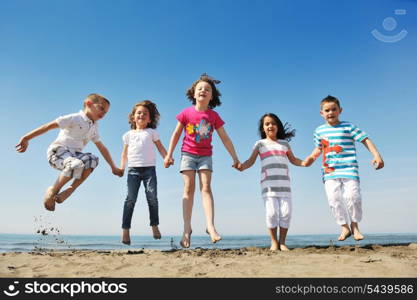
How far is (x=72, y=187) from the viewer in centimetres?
588

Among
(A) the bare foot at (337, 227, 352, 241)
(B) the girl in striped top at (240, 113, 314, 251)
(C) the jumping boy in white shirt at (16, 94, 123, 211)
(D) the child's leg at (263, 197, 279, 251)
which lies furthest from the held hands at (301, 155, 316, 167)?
(C) the jumping boy in white shirt at (16, 94, 123, 211)

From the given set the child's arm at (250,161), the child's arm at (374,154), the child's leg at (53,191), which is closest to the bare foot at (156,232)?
the child's leg at (53,191)

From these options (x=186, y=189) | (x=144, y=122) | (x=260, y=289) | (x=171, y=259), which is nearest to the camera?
(x=260, y=289)

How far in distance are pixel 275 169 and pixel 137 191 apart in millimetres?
2497

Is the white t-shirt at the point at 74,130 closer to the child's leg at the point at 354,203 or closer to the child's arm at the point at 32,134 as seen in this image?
the child's arm at the point at 32,134

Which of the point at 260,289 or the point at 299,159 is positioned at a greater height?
the point at 299,159

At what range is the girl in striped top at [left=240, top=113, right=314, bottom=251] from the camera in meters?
5.85

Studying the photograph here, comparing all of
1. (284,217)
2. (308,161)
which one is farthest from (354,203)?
(284,217)

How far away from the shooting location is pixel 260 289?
3.44 meters

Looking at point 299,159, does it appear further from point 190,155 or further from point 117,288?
point 117,288

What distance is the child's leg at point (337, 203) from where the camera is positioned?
240 inches

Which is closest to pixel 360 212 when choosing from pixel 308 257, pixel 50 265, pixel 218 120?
pixel 308 257

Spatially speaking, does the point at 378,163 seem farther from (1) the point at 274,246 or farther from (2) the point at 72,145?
(2) the point at 72,145

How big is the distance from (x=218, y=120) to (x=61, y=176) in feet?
8.84
